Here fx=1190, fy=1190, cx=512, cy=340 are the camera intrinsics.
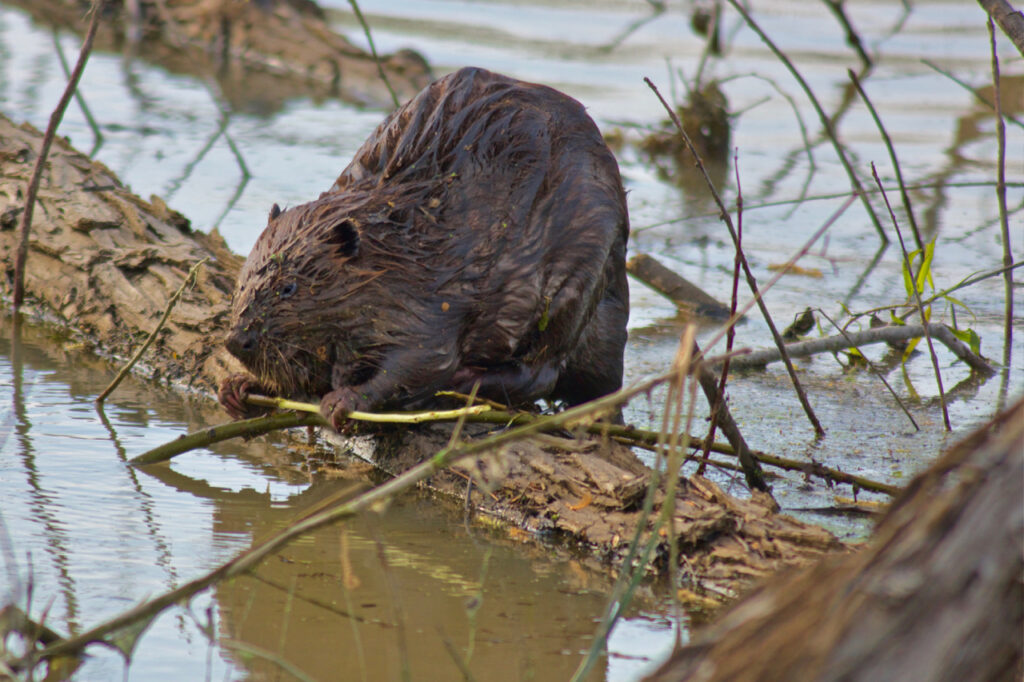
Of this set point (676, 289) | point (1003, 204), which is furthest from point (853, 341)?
point (676, 289)

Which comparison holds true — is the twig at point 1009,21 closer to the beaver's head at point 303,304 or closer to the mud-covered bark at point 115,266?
the beaver's head at point 303,304

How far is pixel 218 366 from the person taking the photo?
3699 millimetres

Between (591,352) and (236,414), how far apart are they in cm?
97

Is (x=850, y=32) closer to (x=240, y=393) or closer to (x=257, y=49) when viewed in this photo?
(x=257, y=49)

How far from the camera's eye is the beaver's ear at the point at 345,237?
292 centimetres

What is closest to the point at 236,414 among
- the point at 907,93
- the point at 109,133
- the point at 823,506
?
the point at 823,506

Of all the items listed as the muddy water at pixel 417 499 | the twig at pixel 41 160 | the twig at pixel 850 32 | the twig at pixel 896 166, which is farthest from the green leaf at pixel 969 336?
the twig at pixel 850 32

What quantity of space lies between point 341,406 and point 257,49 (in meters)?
6.52

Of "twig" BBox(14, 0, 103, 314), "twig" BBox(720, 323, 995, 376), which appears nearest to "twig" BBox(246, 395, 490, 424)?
"twig" BBox(720, 323, 995, 376)

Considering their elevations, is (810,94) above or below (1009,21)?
below

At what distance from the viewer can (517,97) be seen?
128 inches

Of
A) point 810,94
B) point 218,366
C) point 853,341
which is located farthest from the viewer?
point 810,94

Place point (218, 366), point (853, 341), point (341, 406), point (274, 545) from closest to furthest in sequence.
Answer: point (274, 545), point (341, 406), point (853, 341), point (218, 366)

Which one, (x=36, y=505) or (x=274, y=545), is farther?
(x=36, y=505)
